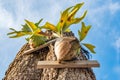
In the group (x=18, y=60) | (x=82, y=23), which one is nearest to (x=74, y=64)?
(x=82, y=23)

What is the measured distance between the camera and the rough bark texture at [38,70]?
366 centimetres

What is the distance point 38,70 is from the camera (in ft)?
14.1

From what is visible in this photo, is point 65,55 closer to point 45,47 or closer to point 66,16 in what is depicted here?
point 66,16

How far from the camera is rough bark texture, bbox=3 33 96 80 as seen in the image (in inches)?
144

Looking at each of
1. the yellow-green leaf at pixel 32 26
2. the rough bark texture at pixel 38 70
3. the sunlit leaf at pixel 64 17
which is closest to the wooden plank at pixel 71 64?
the rough bark texture at pixel 38 70

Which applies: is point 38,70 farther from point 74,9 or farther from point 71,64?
point 74,9

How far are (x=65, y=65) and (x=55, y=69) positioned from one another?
0.13 metres

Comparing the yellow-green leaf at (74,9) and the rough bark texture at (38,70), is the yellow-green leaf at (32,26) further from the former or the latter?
the yellow-green leaf at (74,9)

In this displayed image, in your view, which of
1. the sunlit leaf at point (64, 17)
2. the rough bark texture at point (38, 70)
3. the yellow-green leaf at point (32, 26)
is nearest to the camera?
the rough bark texture at point (38, 70)

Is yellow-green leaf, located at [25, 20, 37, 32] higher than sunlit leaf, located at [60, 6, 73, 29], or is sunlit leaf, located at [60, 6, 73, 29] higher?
yellow-green leaf, located at [25, 20, 37, 32]

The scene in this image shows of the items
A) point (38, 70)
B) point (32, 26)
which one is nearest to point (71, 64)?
point (38, 70)

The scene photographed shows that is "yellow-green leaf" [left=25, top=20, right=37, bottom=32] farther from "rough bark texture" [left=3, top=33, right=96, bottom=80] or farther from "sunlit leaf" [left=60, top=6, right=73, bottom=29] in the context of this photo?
"sunlit leaf" [left=60, top=6, right=73, bottom=29]

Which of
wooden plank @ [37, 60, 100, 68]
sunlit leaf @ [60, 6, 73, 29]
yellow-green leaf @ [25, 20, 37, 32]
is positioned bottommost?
wooden plank @ [37, 60, 100, 68]

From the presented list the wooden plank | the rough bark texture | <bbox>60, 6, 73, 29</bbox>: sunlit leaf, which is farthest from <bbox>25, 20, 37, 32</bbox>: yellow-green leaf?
the wooden plank
